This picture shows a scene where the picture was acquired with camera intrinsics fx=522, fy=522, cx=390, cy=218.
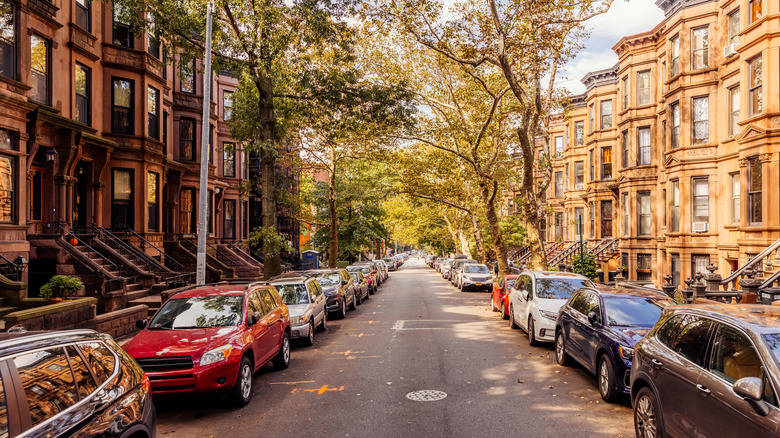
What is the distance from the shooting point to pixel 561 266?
26109 millimetres

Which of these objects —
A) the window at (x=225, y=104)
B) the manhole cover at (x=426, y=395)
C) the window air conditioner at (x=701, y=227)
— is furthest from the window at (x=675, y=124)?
the window at (x=225, y=104)

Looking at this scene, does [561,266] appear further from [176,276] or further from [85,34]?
[85,34]

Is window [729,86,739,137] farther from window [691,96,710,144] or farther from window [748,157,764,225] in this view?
window [748,157,764,225]

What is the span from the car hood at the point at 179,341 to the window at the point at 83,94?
12.9 meters

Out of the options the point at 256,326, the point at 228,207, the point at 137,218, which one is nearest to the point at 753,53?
the point at 256,326

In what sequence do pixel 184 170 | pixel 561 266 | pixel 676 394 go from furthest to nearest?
pixel 561 266
pixel 184 170
pixel 676 394

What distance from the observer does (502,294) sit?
17422mm

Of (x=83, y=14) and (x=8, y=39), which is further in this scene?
(x=83, y=14)

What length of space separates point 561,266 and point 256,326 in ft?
67.2

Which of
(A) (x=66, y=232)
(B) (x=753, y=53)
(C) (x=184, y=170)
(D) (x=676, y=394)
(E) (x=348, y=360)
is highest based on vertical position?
(B) (x=753, y=53)

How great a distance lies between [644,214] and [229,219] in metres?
23.1

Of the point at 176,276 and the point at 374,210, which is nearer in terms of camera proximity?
the point at 176,276

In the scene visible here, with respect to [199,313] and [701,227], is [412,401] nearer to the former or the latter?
[199,313]

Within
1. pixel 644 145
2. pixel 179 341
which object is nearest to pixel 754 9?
pixel 644 145
